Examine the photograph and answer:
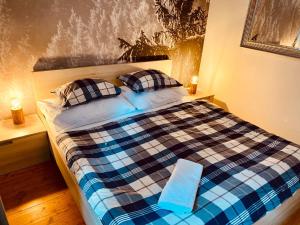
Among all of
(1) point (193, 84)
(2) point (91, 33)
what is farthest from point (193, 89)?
(2) point (91, 33)

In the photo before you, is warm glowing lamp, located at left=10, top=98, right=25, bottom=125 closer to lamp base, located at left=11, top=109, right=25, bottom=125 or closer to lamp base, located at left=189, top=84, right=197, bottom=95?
lamp base, located at left=11, top=109, right=25, bottom=125

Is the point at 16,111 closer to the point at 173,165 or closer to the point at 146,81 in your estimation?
the point at 146,81

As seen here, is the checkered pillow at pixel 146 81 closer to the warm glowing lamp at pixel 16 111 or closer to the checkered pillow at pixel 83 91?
the checkered pillow at pixel 83 91

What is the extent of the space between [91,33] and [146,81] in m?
0.70

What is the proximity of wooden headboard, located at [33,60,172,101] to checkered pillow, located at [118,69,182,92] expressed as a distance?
4.7 inches

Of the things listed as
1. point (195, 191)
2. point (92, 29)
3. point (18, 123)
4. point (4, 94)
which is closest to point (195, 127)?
point (195, 191)

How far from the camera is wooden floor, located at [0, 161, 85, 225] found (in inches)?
67.4

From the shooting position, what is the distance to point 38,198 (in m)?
1.86

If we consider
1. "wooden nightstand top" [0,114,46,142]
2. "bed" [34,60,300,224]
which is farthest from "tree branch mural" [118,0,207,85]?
"wooden nightstand top" [0,114,46,142]

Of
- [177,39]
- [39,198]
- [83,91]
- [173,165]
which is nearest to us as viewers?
[173,165]

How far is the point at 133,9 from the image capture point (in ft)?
7.90

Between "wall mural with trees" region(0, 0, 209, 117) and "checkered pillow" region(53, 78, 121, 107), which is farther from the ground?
"wall mural with trees" region(0, 0, 209, 117)

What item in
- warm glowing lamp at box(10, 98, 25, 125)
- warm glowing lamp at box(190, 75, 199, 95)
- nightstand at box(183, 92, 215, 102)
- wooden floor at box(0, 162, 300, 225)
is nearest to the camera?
wooden floor at box(0, 162, 300, 225)

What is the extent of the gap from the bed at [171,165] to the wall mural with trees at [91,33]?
17cm
